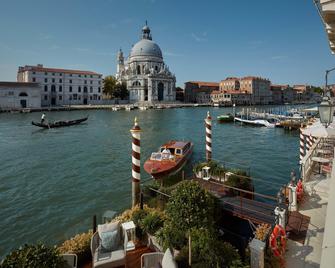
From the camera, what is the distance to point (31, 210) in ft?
30.5

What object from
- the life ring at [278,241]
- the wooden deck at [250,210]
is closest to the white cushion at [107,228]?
the life ring at [278,241]

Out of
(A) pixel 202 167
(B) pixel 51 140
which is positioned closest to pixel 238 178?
(A) pixel 202 167

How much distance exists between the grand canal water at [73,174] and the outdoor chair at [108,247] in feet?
10.4

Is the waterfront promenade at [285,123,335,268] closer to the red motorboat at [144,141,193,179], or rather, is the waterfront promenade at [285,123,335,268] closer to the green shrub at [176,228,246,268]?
the green shrub at [176,228,246,268]

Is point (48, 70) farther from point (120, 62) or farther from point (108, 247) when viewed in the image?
point (108, 247)

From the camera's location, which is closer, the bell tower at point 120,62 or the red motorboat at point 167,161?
the red motorboat at point 167,161

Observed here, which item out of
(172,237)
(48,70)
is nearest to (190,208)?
(172,237)

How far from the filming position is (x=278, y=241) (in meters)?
4.82

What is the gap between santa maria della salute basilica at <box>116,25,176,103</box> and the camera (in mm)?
87000

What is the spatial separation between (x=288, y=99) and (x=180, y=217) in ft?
438

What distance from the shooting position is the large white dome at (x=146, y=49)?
310 ft

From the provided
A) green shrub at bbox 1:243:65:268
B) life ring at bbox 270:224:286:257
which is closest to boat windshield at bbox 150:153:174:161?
life ring at bbox 270:224:286:257

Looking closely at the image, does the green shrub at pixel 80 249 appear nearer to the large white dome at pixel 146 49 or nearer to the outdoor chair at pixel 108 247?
the outdoor chair at pixel 108 247

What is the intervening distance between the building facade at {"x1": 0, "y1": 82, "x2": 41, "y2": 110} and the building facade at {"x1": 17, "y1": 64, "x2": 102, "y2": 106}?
8.17 metres
